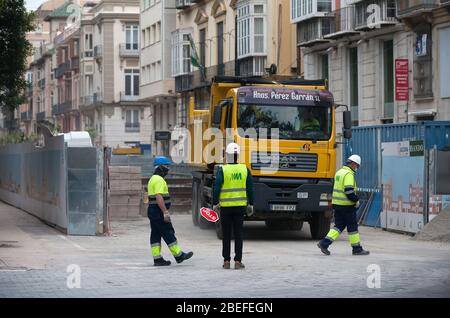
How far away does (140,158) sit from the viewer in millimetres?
51344

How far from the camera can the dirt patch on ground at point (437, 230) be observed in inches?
926

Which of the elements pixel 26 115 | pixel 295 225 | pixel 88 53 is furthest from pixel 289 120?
pixel 26 115

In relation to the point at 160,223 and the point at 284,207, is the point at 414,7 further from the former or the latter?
the point at 160,223

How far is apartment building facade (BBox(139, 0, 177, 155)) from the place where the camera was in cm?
6806

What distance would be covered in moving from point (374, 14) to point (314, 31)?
213 inches

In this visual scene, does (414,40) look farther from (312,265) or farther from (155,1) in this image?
(155,1)

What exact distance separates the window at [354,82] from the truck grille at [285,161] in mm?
18151

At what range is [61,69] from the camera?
114m

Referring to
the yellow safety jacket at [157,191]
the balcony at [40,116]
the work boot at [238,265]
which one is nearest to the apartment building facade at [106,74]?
the balcony at [40,116]

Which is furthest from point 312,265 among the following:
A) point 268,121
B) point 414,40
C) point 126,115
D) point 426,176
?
point 126,115

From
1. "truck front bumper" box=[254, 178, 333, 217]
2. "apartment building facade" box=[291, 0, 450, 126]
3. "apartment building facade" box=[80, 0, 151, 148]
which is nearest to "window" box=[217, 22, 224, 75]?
"apartment building facade" box=[291, 0, 450, 126]

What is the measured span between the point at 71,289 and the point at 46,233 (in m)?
12.0

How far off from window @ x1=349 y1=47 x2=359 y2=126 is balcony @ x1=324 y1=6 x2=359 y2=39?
37.4 inches

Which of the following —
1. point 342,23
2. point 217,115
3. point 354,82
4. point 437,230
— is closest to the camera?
point 437,230
